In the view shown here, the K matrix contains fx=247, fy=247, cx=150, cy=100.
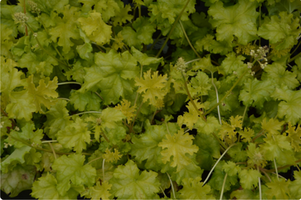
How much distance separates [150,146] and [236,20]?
1.50 metres

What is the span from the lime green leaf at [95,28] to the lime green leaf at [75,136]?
76cm

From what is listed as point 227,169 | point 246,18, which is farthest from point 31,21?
point 227,169

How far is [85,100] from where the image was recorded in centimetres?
239

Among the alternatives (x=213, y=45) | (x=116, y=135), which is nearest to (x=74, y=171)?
(x=116, y=135)

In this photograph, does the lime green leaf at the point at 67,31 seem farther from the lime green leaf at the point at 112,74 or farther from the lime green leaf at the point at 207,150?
the lime green leaf at the point at 207,150

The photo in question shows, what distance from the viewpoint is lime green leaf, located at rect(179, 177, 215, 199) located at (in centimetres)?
196

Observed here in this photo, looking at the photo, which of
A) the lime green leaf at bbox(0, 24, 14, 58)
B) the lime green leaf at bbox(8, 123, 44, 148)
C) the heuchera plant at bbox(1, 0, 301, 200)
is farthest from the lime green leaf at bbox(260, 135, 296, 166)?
the lime green leaf at bbox(0, 24, 14, 58)

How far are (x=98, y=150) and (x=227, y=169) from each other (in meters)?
1.17

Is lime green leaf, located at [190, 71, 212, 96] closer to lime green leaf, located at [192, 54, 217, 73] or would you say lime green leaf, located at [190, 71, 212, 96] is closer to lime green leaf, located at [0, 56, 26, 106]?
lime green leaf, located at [192, 54, 217, 73]

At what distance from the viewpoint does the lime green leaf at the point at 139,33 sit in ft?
8.53

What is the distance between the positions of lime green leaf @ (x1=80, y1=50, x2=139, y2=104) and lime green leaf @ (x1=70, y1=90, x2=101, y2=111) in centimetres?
18

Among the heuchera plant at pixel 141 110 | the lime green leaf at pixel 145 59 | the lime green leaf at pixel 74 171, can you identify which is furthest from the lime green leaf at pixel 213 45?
the lime green leaf at pixel 74 171

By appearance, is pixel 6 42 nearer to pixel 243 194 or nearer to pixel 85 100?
pixel 85 100

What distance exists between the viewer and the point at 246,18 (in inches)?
95.3
